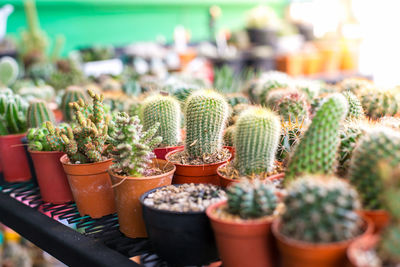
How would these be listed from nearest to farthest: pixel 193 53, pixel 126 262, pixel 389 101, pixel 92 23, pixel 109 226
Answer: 1. pixel 126 262
2. pixel 109 226
3. pixel 389 101
4. pixel 193 53
5. pixel 92 23

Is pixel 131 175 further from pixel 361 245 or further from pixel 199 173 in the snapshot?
pixel 361 245

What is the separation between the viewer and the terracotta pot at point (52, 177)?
5.51 ft

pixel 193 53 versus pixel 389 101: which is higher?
pixel 193 53

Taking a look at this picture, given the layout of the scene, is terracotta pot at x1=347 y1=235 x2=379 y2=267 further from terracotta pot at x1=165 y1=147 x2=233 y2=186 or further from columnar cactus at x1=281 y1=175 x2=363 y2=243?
terracotta pot at x1=165 y1=147 x2=233 y2=186

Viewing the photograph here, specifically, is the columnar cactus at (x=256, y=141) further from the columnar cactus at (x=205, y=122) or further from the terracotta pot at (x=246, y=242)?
the terracotta pot at (x=246, y=242)

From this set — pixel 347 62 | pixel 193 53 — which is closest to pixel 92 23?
pixel 193 53

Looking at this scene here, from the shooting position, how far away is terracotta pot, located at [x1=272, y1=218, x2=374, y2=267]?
0.81m

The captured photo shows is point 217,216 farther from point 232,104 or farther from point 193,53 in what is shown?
point 193,53

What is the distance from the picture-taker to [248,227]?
0.94 meters

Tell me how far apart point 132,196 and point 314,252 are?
2.23 feet

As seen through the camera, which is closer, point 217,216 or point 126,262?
point 217,216

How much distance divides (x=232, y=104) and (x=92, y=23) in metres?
6.46

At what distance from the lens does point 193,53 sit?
7078 millimetres

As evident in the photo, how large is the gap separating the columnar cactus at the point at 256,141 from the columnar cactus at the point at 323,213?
1.39 feet
